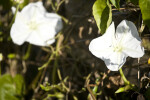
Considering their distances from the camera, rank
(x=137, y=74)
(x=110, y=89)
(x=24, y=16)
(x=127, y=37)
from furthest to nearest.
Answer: (x=24, y=16) < (x=110, y=89) < (x=137, y=74) < (x=127, y=37)

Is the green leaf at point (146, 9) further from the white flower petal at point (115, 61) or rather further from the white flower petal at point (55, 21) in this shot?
the white flower petal at point (55, 21)

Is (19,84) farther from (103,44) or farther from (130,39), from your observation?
(130,39)

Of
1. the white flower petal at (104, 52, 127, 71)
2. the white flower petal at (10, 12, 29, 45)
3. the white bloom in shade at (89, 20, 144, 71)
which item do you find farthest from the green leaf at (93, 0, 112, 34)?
the white flower petal at (10, 12, 29, 45)

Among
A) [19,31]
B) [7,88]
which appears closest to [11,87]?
[7,88]

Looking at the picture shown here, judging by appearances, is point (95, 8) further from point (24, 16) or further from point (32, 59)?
point (32, 59)

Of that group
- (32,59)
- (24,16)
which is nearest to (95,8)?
(24,16)

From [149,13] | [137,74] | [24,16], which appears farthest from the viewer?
[24,16]

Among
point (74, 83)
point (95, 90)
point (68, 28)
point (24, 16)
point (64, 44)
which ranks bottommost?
point (74, 83)
